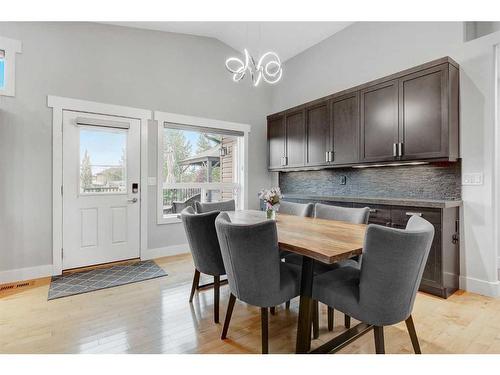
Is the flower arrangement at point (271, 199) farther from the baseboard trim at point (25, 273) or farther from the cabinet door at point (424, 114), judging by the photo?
the baseboard trim at point (25, 273)

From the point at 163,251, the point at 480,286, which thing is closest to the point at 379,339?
the point at 480,286

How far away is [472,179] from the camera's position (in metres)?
2.69

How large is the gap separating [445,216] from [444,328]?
1.07 meters

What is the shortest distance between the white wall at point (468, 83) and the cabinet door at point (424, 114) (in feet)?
1.04

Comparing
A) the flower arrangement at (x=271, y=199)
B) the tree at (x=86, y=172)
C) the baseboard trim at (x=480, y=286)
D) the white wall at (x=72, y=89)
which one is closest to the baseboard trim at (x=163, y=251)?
the white wall at (x=72, y=89)


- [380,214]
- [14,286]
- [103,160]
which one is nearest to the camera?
[14,286]

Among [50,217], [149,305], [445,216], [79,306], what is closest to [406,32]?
[445,216]

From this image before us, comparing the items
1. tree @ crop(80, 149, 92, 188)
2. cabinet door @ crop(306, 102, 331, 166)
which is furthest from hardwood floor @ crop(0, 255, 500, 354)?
cabinet door @ crop(306, 102, 331, 166)

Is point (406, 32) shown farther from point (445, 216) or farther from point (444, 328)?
point (444, 328)

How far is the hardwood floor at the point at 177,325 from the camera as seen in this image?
1791 millimetres

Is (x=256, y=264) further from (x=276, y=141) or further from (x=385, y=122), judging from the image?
(x=276, y=141)

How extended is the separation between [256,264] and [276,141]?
356cm

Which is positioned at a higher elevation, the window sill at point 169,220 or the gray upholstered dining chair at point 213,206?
the gray upholstered dining chair at point 213,206
